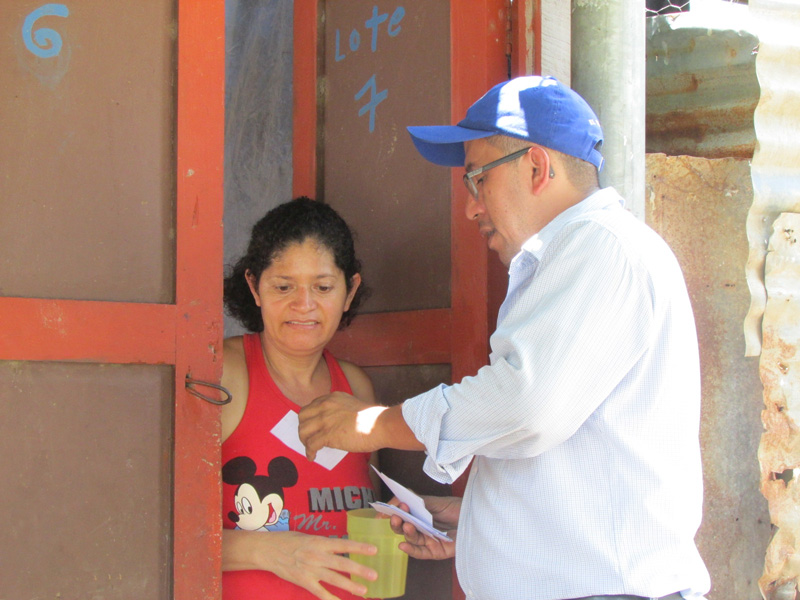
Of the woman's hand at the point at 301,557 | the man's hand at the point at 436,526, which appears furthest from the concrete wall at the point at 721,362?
the woman's hand at the point at 301,557

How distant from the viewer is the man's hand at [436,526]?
1860 millimetres

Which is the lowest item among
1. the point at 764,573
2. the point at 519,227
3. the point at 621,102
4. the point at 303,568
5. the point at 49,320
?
the point at 764,573

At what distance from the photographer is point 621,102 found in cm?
194

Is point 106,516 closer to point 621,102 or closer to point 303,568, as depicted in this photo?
point 303,568

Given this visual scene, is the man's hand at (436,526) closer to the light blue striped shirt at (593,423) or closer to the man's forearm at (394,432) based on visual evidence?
the man's forearm at (394,432)

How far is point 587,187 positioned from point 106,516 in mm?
1172

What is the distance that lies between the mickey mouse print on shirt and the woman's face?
335 mm

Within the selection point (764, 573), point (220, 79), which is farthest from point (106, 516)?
point (764, 573)

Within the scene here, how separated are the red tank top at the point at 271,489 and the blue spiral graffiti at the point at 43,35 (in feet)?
2.95

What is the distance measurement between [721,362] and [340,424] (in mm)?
1509

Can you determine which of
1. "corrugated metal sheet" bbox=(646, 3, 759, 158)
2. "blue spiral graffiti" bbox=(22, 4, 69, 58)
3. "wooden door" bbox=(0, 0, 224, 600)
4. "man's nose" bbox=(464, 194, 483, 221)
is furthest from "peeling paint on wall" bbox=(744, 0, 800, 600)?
"blue spiral graffiti" bbox=(22, 4, 69, 58)

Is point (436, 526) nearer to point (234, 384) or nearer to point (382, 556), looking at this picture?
point (382, 556)

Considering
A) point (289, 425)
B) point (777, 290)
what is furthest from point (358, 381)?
point (777, 290)

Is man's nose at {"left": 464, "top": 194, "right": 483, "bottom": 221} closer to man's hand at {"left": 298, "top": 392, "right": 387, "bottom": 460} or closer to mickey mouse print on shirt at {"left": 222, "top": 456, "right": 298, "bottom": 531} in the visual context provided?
man's hand at {"left": 298, "top": 392, "right": 387, "bottom": 460}
